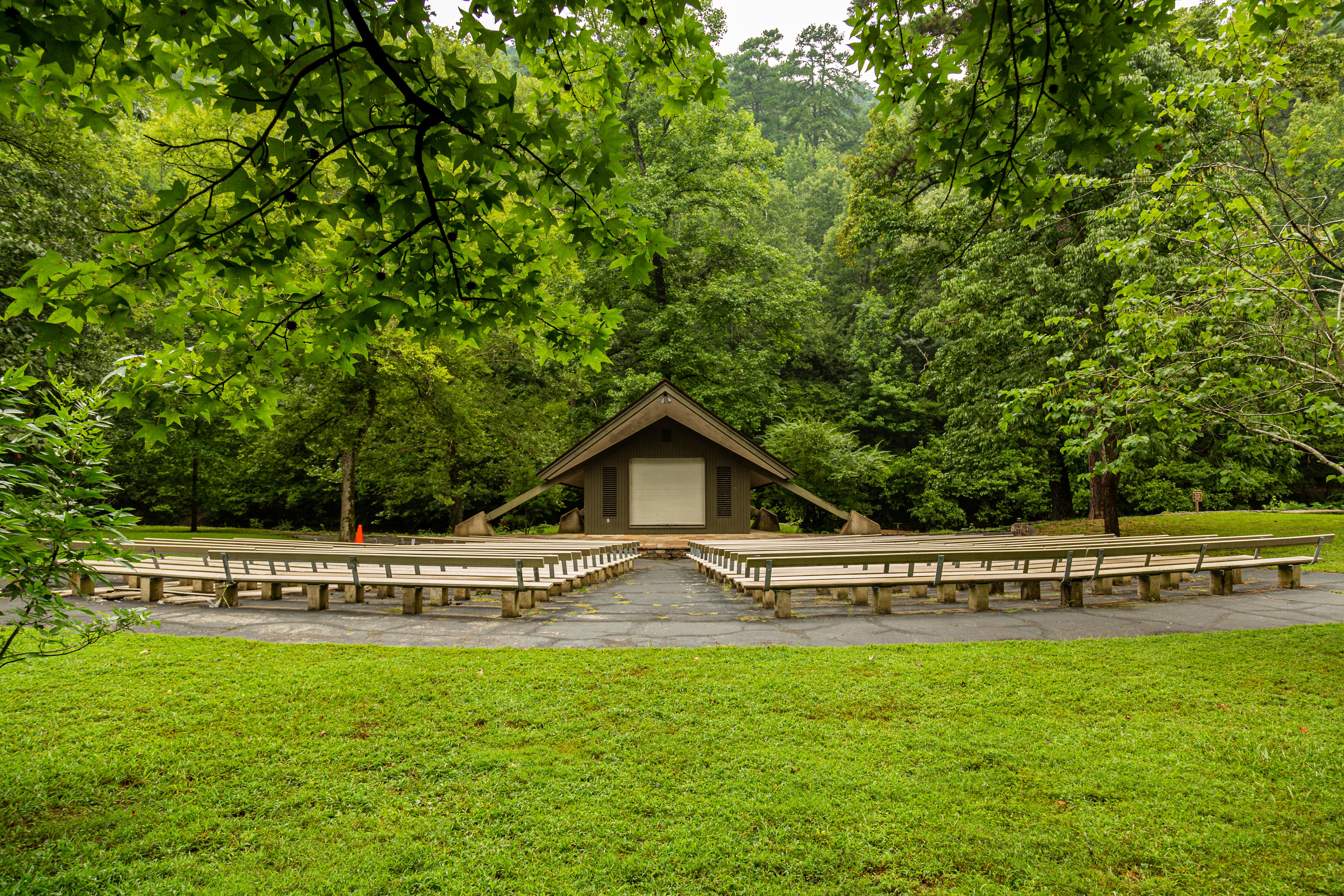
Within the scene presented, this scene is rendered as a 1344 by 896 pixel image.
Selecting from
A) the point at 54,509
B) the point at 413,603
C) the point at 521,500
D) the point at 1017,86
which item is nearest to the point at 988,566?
the point at 1017,86

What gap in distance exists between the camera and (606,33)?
16.8ft

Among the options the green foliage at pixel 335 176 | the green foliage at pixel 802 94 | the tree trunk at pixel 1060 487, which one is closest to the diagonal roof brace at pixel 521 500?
the green foliage at pixel 335 176

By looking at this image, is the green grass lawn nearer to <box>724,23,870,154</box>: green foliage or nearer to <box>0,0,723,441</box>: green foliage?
<box>0,0,723,441</box>: green foliage

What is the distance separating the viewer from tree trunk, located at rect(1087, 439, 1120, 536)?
18.0m

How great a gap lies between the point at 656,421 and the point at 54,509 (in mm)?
17753

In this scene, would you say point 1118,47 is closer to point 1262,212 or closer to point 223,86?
point 223,86

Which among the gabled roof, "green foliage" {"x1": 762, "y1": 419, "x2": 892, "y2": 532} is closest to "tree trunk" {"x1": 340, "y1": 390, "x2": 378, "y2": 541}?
the gabled roof

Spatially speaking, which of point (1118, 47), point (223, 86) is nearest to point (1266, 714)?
point (1118, 47)

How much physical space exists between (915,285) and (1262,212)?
60.0 feet

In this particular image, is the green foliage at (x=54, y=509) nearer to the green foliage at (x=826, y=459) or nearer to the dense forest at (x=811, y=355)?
the dense forest at (x=811, y=355)

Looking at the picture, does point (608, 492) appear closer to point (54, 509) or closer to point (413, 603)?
point (413, 603)

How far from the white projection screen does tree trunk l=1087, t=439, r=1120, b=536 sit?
1198 cm

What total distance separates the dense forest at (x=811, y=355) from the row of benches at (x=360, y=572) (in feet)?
4.25

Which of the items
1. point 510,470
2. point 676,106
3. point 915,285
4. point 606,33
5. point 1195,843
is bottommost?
point 1195,843
